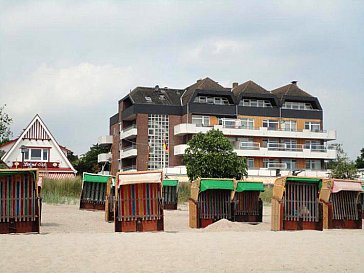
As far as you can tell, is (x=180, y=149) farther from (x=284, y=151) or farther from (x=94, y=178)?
(x=94, y=178)

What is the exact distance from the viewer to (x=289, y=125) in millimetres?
70562

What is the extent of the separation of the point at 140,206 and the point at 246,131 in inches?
1947

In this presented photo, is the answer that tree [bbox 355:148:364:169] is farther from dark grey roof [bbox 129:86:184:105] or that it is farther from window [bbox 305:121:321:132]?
dark grey roof [bbox 129:86:184:105]

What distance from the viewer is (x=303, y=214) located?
20.6 m

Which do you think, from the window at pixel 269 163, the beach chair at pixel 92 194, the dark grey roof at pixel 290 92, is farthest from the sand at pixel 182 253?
the dark grey roof at pixel 290 92

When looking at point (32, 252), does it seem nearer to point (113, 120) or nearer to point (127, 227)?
point (127, 227)

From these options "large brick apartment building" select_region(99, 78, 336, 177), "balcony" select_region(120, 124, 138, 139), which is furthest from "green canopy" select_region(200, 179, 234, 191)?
"balcony" select_region(120, 124, 138, 139)

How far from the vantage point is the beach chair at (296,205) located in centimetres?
2038

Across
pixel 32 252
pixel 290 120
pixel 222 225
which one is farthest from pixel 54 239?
pixel 290 120

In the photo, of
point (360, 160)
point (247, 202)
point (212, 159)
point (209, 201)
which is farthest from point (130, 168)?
point (360, 160)

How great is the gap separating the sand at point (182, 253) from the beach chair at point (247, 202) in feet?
22.6

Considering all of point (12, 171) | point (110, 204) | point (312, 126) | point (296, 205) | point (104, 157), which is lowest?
point (110, 204)

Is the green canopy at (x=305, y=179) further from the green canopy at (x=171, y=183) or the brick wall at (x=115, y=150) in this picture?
the brick wall at (x=115, y=150)

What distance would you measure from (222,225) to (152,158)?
4559 centimetres
